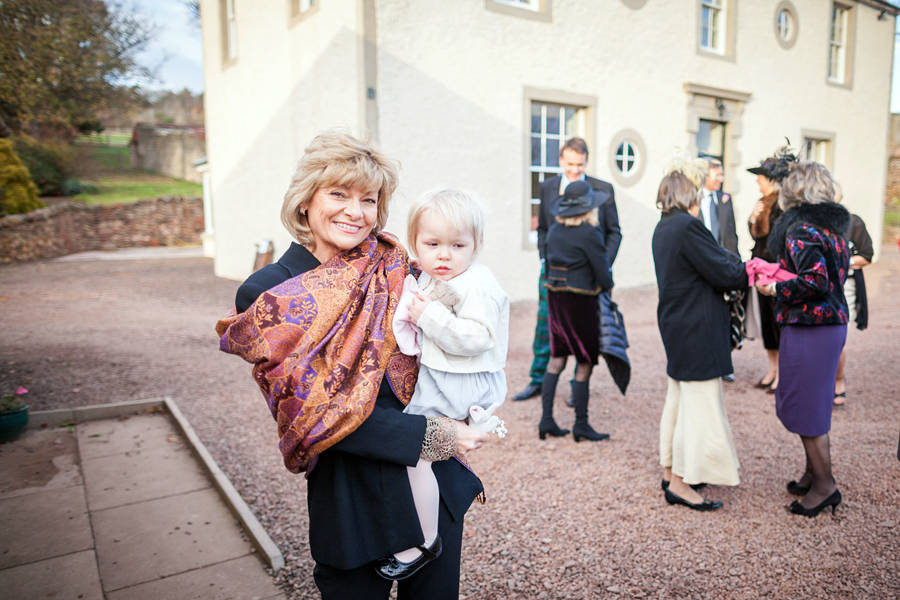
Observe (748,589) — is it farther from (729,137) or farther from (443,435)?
(729,137)

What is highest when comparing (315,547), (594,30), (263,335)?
(594,30)

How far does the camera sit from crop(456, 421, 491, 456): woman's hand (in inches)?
60.7

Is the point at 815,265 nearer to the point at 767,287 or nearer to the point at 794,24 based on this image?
the point at 767,287

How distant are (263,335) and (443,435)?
52 centimetres

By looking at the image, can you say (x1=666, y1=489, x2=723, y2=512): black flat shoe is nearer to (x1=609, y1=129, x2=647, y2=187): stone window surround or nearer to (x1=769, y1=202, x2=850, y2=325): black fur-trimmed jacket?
(x1=769, y1=202, x2=850, y2=325): black fur-trimmed jacket

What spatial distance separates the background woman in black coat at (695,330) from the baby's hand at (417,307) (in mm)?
2089

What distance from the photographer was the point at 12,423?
4.46m

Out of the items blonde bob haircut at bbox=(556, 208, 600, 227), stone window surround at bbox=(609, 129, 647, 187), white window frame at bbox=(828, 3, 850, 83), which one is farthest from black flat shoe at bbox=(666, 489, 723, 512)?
white window frame at bbox=(828, 3, 850, 83)

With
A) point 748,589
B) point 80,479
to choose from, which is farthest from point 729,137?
point 80,479

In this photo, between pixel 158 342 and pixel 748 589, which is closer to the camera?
pixel 748 589

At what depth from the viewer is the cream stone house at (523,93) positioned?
912 cm

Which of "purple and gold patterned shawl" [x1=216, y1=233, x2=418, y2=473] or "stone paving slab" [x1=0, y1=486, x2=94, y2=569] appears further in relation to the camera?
"stone paving slab" [x1=0, y1=486, x2=94, y2=569]

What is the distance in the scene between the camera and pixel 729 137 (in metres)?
13.0

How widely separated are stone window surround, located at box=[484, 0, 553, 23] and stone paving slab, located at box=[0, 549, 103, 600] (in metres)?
9.29
